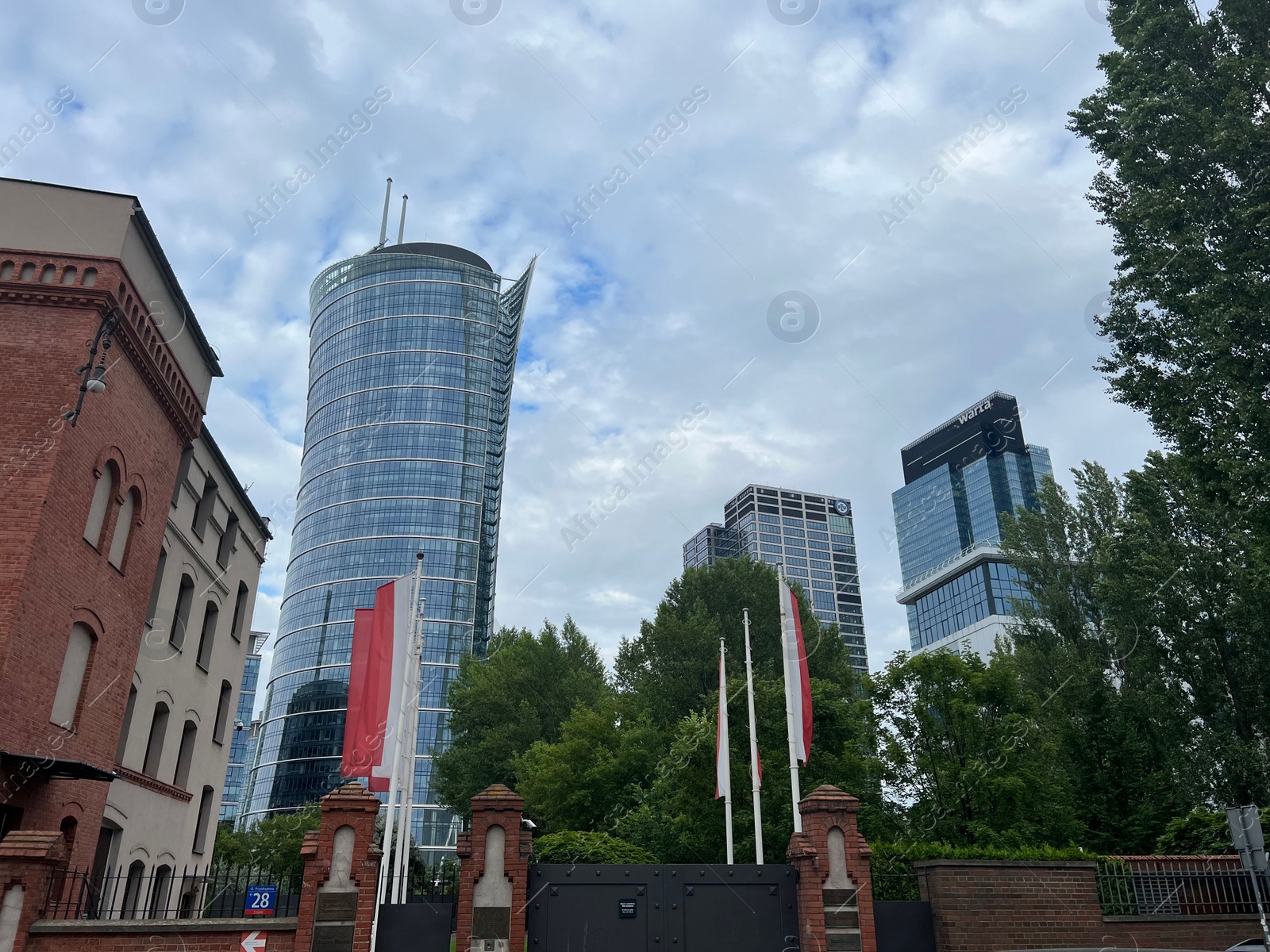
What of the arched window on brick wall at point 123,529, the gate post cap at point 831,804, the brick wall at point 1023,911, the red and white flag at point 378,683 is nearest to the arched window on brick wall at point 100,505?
the arched window on brick wall at point 123,529

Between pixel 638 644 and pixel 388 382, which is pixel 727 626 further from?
pixel 388 382

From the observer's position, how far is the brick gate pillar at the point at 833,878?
1152 centimetres

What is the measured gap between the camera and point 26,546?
14.9 meters

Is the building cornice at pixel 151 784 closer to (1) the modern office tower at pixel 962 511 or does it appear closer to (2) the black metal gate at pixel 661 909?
(2) the black metal gate at pixel 661 909

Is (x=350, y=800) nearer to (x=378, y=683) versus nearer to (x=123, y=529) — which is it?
(x=378, y=683)

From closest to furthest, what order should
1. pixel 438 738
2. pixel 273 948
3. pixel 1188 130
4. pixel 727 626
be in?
pixel 273 948
pixel 1188 130
pixel 727 626
pixel 438 738

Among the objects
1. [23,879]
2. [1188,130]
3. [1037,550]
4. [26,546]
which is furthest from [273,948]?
[1037,550]

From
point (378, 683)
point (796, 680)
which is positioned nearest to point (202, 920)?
point (378, 683)

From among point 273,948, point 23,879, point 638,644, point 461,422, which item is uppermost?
point 461,422

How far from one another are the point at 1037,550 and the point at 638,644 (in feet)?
60.8

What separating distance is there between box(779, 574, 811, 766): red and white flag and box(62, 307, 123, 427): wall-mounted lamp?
1400 centimetres

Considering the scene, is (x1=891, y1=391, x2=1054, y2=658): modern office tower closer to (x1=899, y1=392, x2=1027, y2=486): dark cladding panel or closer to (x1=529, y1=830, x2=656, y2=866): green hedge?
(x1=899, y1=392, x2=1027, y2=486): dark cladding panel

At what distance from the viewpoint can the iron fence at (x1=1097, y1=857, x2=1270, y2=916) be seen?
41.0ft

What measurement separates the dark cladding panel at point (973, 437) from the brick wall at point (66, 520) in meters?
174
